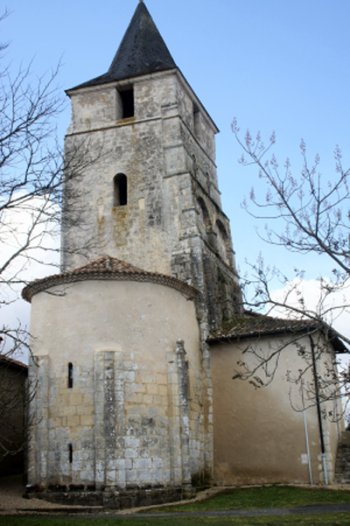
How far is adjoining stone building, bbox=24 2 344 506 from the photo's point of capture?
1510 cm

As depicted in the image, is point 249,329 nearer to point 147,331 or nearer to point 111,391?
point 147,331

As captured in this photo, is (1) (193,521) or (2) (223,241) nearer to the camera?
(1) (193,521)

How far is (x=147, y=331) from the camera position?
54.0ft

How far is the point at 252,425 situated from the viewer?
1836cm

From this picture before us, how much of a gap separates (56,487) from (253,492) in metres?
5.07

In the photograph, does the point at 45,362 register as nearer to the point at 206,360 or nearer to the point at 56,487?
the point at 56,487

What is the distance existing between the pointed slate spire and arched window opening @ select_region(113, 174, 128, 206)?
4312 millimetres

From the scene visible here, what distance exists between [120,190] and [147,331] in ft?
26.9

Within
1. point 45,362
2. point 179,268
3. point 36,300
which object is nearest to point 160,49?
point 179,268

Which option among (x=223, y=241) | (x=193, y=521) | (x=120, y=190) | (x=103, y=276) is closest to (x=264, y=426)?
(x=103, y=276)

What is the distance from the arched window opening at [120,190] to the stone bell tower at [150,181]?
0.13ft

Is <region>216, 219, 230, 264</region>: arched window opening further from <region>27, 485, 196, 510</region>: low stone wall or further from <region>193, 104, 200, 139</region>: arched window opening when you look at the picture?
<region>27, 485, 196, 510</region>: low stone wall

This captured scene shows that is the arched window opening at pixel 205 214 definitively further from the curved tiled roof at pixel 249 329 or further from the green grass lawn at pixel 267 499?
the green grass lawn at pixel 267 499

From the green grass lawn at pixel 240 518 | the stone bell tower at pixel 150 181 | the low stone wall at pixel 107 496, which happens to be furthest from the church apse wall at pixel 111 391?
the stone bell tower at pixel 150 181
